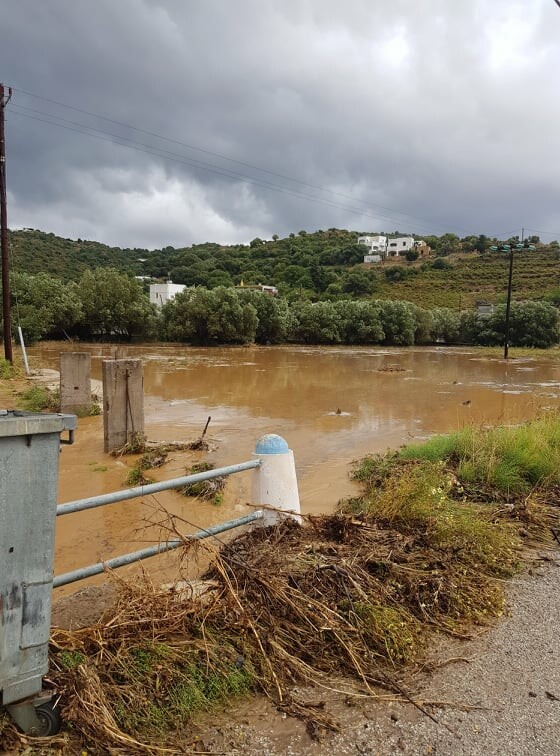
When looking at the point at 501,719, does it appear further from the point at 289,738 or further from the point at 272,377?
the point at 272,377

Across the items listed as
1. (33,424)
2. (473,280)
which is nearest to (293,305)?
(473,280)

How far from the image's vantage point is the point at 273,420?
1335cm

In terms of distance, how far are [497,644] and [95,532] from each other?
4.28m

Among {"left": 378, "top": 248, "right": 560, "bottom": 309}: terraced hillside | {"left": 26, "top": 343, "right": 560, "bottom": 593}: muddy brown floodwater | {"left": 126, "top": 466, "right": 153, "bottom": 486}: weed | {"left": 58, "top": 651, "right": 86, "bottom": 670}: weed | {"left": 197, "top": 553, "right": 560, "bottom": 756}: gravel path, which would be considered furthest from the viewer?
{"left": 378, "top": 248, "right": 560, "bottom": 309}: terraced hillside

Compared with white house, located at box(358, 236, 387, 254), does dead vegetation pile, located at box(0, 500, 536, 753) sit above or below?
below

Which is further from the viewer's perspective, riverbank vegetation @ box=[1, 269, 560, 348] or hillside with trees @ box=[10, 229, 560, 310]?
hillside with trees @ box=[10, 229, 560, 310]

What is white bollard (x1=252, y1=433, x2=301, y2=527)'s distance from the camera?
4336 millimetres

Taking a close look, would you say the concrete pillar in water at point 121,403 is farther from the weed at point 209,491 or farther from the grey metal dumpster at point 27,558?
the grey metal dumpster at point 27,558

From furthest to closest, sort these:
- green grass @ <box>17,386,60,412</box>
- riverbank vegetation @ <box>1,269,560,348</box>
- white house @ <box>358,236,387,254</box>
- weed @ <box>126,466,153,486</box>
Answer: white house @ <box>358,236,387,254</box>
riverbank vegetation @ <box>1,269,560,348</box>
green grass @ <box>17,386,60,412</box>
weed @ <box>126,466,153,486</box>

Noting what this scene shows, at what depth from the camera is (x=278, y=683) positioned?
9.06 ft

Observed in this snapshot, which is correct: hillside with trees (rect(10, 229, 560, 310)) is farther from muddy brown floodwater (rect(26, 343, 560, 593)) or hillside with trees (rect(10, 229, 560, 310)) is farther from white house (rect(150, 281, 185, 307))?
muddy brown floodwater (rect(26, 343, 560, 593))

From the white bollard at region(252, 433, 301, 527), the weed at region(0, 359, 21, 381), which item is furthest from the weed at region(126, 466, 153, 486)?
the weed at region(0, 359, 21, 381)

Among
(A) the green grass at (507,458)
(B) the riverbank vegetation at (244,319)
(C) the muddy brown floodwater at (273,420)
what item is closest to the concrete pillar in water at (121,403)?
(C) the muddy brown floodwater at (273,420)

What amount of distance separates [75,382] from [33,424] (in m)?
10.2
